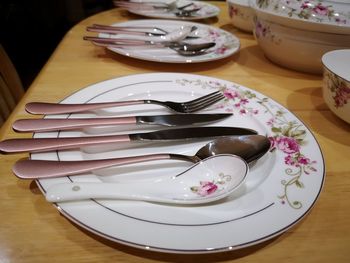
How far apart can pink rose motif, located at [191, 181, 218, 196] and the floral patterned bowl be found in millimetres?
321

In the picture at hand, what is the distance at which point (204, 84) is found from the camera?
48cm

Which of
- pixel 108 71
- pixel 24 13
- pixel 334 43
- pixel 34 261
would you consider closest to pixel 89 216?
pixel 34 261

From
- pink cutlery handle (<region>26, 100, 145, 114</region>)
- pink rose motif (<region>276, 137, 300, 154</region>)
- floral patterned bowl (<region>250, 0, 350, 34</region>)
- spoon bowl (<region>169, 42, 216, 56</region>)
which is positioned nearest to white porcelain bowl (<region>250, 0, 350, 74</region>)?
floral patterned bowl (<region>250, 0, 350, 34</region>)

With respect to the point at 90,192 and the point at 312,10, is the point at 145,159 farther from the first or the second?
the point at 312,10

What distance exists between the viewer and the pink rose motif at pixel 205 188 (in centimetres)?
28

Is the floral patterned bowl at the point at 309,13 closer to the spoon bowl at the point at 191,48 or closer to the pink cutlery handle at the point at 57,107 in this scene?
the spoon bowl at the point at 191,48

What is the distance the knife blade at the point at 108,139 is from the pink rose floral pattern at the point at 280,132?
4 centimetres

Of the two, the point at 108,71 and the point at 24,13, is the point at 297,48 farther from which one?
the point at 24,13

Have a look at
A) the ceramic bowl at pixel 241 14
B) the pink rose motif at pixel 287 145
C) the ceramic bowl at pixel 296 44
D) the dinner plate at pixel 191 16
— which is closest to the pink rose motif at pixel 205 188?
the pink rose motif at pixel 287 145

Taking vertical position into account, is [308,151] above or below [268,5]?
below

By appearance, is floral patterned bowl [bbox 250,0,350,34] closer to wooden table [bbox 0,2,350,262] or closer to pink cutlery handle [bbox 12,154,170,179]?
wooden table [bbox 0,2,350,262]

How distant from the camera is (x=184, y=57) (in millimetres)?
561

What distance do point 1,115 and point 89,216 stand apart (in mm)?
491

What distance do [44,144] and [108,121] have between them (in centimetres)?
8
